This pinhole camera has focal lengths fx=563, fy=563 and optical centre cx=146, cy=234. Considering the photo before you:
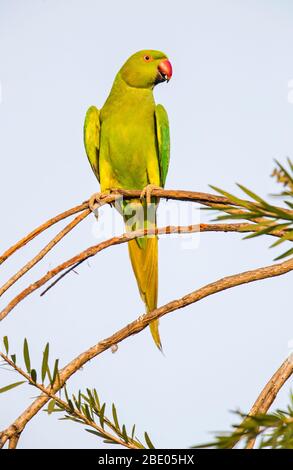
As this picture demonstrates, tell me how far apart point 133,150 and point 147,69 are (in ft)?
2.07

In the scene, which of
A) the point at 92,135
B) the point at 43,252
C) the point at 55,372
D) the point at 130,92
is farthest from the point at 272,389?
the point at 130,92

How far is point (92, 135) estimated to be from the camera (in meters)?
3.00

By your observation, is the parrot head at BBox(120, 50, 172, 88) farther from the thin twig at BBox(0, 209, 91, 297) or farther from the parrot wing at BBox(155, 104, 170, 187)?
the thin twig at BBox(0, 209, 91, 297)

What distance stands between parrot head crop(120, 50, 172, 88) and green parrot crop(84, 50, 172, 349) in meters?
0.06

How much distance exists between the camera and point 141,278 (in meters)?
2.60

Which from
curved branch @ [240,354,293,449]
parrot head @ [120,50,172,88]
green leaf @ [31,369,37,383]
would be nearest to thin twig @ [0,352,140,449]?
green leaf @ [31,369,37,383]

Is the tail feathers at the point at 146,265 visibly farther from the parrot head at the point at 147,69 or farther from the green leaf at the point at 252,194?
the green leaf at the point at 252,194

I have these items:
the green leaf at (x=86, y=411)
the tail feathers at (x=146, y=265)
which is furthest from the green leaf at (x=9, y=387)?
the tail feathers at (x=146, y=265)

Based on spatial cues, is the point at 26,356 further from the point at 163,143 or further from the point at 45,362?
the point at 163,143

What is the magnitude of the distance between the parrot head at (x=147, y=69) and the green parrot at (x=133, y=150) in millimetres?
63

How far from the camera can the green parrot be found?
2.74 metres

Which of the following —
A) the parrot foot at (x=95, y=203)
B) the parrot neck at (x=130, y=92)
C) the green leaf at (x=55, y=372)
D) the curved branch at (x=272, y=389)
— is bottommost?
the curved branch at (x=272, y=389)

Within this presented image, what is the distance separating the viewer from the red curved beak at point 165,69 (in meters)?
3.19
